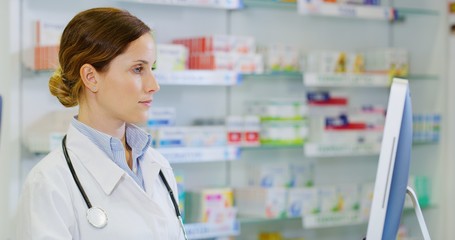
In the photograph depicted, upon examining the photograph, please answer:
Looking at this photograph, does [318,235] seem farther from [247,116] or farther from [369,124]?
[247,116]

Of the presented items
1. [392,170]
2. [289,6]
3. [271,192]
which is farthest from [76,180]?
[289,6]

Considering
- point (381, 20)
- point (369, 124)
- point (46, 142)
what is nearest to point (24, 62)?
point (46, 142)

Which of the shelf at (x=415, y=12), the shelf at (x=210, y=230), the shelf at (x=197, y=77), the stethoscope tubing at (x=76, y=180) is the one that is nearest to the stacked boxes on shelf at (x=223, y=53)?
the shelf at (x=197, y=77)

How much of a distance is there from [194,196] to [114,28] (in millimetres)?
2445

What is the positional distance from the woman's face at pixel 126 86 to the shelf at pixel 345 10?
8.86 ft

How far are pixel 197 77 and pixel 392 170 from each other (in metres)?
2.64

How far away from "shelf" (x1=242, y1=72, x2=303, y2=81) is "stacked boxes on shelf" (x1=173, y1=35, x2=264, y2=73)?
149 millimetres

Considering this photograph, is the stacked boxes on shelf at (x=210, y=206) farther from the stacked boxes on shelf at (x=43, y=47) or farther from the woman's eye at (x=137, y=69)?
the woman's eye at (x=137, y=69)

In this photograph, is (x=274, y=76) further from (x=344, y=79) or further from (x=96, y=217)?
(x=96, y=217)

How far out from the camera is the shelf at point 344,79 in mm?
4859

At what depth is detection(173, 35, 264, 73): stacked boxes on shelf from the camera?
14.7 ft

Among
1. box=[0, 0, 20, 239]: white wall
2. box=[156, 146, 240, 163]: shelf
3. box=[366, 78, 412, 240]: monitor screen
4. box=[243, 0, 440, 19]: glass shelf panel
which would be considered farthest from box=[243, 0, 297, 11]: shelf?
box=[366, 78, 412, 240]: monitor screen

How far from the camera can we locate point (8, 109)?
4.04 meters

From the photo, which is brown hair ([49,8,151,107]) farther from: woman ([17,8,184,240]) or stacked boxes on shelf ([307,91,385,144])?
stacked boxes on shelf ([307,91,385,144])
